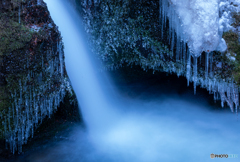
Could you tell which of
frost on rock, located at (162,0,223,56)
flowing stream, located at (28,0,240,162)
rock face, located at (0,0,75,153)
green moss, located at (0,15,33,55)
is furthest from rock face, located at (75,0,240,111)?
green moss, located at (0,15,33,55)

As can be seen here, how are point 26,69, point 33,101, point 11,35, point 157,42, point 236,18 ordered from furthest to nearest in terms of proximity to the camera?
point 157,42, point 236,18, point 33,101, point 26,69, point 11,35

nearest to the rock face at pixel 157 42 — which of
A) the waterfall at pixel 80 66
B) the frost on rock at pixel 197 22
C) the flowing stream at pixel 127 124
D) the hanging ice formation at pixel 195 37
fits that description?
the hanging ice formation at pixel 195 37

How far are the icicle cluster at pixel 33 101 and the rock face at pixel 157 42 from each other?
1.85 metres

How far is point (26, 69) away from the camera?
4.29 m

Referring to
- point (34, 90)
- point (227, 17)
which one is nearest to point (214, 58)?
point (227, 17)

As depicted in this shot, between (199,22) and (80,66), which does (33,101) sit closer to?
(80,66)

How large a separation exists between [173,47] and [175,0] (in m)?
1.37

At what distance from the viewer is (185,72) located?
6.00 meters

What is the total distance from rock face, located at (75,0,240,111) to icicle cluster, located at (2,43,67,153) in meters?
1.85

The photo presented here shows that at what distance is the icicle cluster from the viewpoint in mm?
4215

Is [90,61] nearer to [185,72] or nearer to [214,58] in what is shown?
[185,72]

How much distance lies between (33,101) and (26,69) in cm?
76

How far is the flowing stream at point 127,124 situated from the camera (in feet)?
17.0

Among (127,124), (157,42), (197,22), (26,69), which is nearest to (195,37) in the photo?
(197,22)
